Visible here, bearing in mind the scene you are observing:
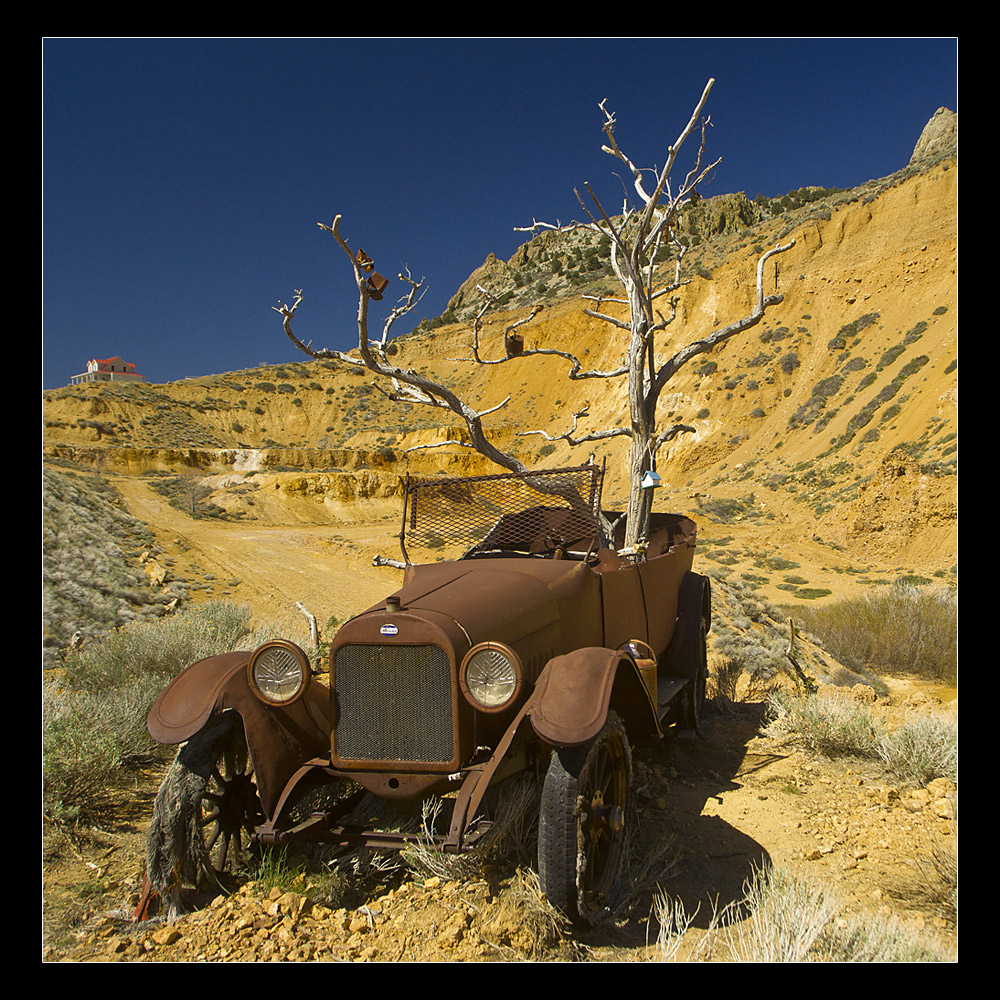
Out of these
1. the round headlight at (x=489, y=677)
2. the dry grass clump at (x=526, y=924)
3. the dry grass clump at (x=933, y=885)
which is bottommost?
the dry grass clump at (x=933, y=885)

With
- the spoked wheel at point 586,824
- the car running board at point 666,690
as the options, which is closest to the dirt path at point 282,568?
the car running board at point 666,690

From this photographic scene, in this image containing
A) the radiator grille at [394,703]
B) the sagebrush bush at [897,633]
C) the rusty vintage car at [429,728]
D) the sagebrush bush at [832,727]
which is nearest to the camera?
the rusty vintage car at [429,728]

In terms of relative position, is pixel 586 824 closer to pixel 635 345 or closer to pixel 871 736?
pixel 871 736

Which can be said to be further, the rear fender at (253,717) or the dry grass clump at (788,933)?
the rear fender at (253,717)

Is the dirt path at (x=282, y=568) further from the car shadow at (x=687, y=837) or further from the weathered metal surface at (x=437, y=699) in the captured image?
the weathered metal surface at (x=437, y=699)

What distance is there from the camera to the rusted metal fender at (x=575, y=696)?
3107mm

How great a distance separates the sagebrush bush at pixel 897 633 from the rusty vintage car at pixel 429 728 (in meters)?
7.23

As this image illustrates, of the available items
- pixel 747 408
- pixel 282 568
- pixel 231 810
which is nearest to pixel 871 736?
pixel 231 810

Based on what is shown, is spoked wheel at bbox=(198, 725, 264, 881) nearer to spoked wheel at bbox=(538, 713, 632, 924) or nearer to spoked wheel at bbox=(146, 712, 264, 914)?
spoked wheel at bbox=(146, 712, 264, 914)

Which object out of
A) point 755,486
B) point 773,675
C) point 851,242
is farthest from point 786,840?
point 851,242

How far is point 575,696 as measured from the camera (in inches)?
128

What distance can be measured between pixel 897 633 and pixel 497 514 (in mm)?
7567

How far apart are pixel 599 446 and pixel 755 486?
9.98 metres

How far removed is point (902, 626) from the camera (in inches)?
398
